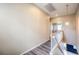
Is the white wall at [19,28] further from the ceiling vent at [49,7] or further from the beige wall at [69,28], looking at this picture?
the beige wall at [69,28]

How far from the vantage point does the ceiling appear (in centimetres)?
148

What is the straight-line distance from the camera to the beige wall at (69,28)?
1517mm

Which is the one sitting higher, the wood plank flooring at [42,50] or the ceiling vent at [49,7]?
the ceiling vent at [49,7]

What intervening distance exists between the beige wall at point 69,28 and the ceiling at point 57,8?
69 mm

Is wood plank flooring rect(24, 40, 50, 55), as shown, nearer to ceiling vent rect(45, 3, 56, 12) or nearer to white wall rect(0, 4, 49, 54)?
white wall rect(0, 4, 49, 54)

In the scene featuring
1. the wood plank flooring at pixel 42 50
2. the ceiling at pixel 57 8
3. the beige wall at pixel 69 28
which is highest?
the ceiling at pixel 57 8

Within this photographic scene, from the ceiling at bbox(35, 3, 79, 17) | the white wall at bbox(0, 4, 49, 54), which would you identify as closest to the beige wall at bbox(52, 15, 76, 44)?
the ceiling at bbox(35, 3, 79, 17)

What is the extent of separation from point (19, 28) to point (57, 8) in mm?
663

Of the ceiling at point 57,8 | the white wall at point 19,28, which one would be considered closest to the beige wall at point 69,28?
the ceiling at point 57,8

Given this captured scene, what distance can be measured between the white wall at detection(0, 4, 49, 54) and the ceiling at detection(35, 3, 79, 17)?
0.08 meters

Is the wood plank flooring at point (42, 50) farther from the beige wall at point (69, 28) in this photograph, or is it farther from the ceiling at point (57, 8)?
the ceiling at point (57, 8)

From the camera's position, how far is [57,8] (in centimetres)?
153
